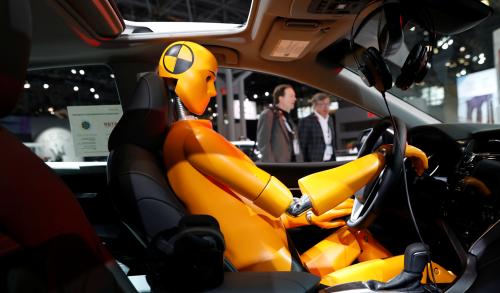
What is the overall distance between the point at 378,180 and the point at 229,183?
0.63 meters

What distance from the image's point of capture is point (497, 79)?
3879 mm

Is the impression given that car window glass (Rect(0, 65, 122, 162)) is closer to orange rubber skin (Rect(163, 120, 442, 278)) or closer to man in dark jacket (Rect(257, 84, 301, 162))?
orange rubber skin (Rect(163, 120, 442, 278))

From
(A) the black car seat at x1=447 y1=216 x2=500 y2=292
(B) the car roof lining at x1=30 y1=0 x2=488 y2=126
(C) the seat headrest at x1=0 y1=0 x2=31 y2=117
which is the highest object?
(B) the car roof lining at x1=30 y1=0 x2=488 y2=126

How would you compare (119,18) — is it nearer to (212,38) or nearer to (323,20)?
(212,38)

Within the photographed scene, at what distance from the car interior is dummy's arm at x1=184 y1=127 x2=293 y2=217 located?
11 cm

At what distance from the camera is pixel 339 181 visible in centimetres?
149

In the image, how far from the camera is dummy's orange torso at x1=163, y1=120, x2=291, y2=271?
148 centimetres

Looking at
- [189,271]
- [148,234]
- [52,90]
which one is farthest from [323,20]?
[52,90]

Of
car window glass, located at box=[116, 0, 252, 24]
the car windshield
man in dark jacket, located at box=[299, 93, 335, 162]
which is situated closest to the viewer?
the car windshield

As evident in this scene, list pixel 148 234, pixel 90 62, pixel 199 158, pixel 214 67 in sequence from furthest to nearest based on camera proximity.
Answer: pixel 90 62 < pixel 214 67 < pixel 199 158 < pixel 148 234

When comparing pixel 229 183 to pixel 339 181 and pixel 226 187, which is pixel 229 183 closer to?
pixel 226 187

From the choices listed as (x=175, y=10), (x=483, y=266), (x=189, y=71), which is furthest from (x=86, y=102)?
(x=175, y=10)

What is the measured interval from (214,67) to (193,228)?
2.64ft

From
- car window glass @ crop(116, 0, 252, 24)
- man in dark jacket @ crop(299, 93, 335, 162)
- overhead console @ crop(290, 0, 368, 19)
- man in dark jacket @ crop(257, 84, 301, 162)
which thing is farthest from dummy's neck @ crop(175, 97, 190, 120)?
car window glass @ crop(116, 0, 252, 24)
